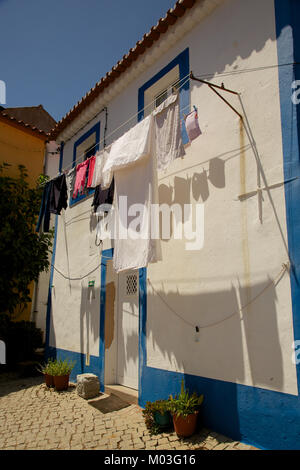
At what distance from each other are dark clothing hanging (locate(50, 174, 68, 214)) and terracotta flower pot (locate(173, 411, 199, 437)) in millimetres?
5375

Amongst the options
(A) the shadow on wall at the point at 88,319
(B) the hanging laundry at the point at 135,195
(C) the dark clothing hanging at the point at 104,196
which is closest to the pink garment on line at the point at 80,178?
(C) the dark clothing hanging at the point at 104,196

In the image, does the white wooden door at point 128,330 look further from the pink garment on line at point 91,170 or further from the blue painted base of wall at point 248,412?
the pink garment on line at point 91,170

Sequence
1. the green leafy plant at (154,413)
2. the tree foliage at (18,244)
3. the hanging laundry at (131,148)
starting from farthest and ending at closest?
the tree foliage at (18,244) < the hanging laundry at (131,148) < the green leafy plant at (154,413)

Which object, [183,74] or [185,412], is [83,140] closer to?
[183,74]

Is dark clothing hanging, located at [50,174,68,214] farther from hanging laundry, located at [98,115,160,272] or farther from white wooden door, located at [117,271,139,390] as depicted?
hanging laundry, located at [98,115,160,272]

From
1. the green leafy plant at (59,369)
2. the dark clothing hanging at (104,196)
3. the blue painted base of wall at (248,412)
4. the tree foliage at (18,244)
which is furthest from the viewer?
the tree foliage at (18,244)

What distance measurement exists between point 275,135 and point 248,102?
76 cm

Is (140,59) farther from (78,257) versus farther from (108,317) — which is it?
(108,317)

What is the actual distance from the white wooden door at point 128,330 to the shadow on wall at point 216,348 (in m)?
0.81

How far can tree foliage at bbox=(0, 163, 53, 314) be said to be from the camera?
829 centimetres

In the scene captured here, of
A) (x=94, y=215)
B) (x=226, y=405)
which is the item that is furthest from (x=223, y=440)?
(x=94, y=215)

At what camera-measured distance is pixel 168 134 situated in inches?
184

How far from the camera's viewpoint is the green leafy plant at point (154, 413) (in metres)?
4.27

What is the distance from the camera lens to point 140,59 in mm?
6492
